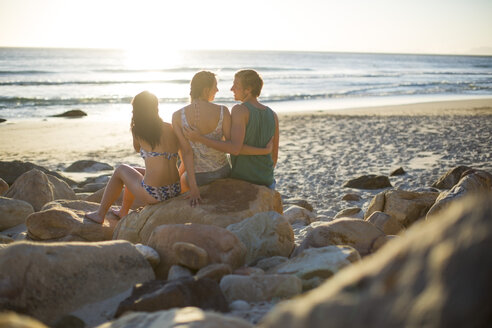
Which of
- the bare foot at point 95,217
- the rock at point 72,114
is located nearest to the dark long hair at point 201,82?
the bare foot at point 95,217

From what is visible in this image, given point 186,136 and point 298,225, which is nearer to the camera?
point 186,136

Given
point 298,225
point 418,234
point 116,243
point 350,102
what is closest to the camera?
point 418,234

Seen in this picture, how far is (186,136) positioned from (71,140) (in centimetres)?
950

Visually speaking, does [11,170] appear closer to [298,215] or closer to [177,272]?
[298,215]

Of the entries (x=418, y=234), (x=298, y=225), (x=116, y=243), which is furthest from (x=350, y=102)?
(x=418, y=234)

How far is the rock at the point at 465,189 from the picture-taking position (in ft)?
16.4

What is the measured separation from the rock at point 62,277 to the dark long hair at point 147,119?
1.76 metres

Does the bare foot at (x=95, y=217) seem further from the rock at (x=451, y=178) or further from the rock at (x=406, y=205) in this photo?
the rock at (x=451, y=178)

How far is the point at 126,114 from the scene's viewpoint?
65.8ft

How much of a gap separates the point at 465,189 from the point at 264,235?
2.47 m

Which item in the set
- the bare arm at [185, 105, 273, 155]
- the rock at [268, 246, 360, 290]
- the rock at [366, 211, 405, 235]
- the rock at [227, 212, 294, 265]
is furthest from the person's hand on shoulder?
the rock at [366, 211, 405, 235]

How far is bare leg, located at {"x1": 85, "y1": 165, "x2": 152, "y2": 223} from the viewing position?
203 inches

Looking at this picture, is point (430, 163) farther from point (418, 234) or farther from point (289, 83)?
point (289, 83)

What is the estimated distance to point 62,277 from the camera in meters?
3.13
